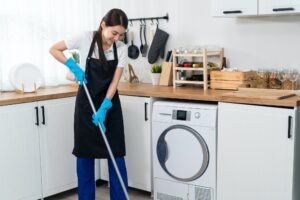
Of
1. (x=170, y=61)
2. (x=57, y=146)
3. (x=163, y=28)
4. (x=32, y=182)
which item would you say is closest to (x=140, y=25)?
(x=163, y=28)

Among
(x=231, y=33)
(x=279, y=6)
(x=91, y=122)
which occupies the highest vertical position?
(x=279, y=6)

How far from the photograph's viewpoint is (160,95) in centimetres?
313

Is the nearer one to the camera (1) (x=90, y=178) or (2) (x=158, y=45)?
(1) (x=90, y=178)

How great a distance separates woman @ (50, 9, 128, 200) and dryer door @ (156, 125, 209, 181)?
13.4 inches

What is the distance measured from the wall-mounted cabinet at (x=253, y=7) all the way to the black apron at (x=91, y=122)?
84 cm

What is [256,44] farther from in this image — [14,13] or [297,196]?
[14,13]

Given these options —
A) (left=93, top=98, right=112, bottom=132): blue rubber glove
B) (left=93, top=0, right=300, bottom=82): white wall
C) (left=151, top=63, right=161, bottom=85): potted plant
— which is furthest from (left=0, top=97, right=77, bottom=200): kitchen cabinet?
(left=93, top=0, right=300, bottom=82): white wall

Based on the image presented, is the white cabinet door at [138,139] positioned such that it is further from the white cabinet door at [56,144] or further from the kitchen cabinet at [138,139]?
the white cabinet door at [56,144]

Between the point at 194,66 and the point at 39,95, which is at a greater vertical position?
the point at 194,66

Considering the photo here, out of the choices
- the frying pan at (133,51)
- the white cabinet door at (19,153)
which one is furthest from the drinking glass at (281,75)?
the white cabinet door at (19,153)

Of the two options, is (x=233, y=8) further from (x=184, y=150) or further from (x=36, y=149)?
(x=36, y=149)

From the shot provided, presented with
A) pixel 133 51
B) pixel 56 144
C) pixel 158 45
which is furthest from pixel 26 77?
pixel 158 45

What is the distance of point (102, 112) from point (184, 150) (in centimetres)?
71

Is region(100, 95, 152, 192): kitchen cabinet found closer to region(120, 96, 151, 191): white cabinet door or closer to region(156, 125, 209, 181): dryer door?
region(120, 96, 151, 191): white cabinet door
